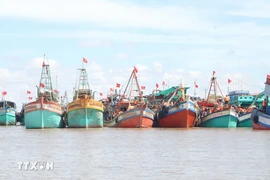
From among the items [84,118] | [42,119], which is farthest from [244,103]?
[42,119]

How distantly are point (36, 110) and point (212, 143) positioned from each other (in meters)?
28.9

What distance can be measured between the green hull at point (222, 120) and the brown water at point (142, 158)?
26994mm

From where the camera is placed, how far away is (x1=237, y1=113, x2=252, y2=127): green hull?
8153 centimetres

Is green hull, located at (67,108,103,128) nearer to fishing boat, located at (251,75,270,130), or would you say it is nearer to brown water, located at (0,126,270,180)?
fishing boat, located at (251,75,270,130)

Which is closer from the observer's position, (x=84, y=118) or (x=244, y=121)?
(x=84, y=118)

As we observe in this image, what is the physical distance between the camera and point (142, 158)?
122 feet

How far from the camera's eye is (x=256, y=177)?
98.8ft

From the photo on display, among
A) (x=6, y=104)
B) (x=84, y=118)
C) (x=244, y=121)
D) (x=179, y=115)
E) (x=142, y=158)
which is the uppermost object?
(x=6, y=104)

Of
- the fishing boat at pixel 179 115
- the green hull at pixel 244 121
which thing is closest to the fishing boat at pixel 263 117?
the fishing boat at pixel 179 115

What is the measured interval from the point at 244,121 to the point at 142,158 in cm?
4614

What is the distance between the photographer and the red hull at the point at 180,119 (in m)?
75.3

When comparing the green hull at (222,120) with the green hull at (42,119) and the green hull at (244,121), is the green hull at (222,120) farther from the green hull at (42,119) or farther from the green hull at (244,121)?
the green hull at (42,119)

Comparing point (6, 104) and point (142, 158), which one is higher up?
point (6, 104)

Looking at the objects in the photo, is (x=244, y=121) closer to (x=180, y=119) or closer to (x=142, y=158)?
(x=180, y=119)
